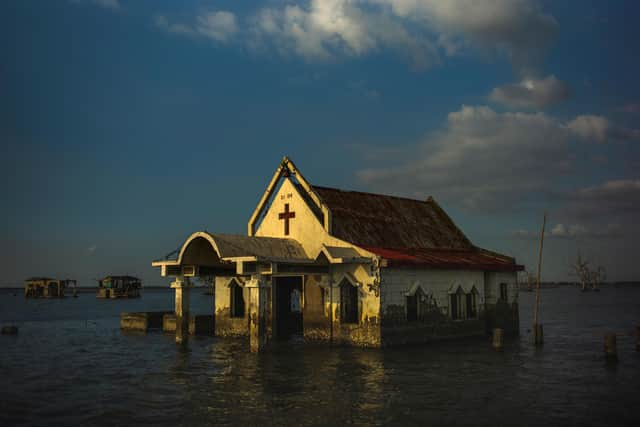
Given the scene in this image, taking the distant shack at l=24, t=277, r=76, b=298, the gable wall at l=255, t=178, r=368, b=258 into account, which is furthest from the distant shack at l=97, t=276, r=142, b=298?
the gable wall at l=255, t=178, r=368, b=258

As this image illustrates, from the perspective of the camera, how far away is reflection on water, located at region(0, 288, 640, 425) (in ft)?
56.3

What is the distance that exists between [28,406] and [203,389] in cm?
581

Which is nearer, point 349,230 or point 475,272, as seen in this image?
point 349,230

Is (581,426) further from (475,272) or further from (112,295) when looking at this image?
(112,295)

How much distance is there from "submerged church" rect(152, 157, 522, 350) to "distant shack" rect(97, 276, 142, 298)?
449 ft

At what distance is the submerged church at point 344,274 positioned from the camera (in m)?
29.7

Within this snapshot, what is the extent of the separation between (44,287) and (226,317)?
505 feet

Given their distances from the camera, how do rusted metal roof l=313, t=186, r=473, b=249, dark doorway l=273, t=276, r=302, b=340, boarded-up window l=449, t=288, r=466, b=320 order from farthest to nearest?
dark doorway l=273, t=276, r=302, b=340
boarded-up window l=449, t=288, r=466, b=320
rusted metal roof l=313, t=186, r=473, b=249

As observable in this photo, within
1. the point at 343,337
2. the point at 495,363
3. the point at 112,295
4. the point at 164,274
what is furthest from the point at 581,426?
the point at 112,295

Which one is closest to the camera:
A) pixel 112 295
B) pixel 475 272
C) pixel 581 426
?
pixel 581 426

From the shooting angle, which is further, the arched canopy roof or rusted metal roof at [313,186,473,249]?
rusted metal roof at [313,186,473,249]

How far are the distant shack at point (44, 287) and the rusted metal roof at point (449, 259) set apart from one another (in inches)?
6075

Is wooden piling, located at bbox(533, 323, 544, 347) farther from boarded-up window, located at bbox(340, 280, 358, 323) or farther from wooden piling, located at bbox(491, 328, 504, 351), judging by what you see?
boarded-up window, located at bbox(340, 280, 358, 323)

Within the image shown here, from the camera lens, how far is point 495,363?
1049 inches
